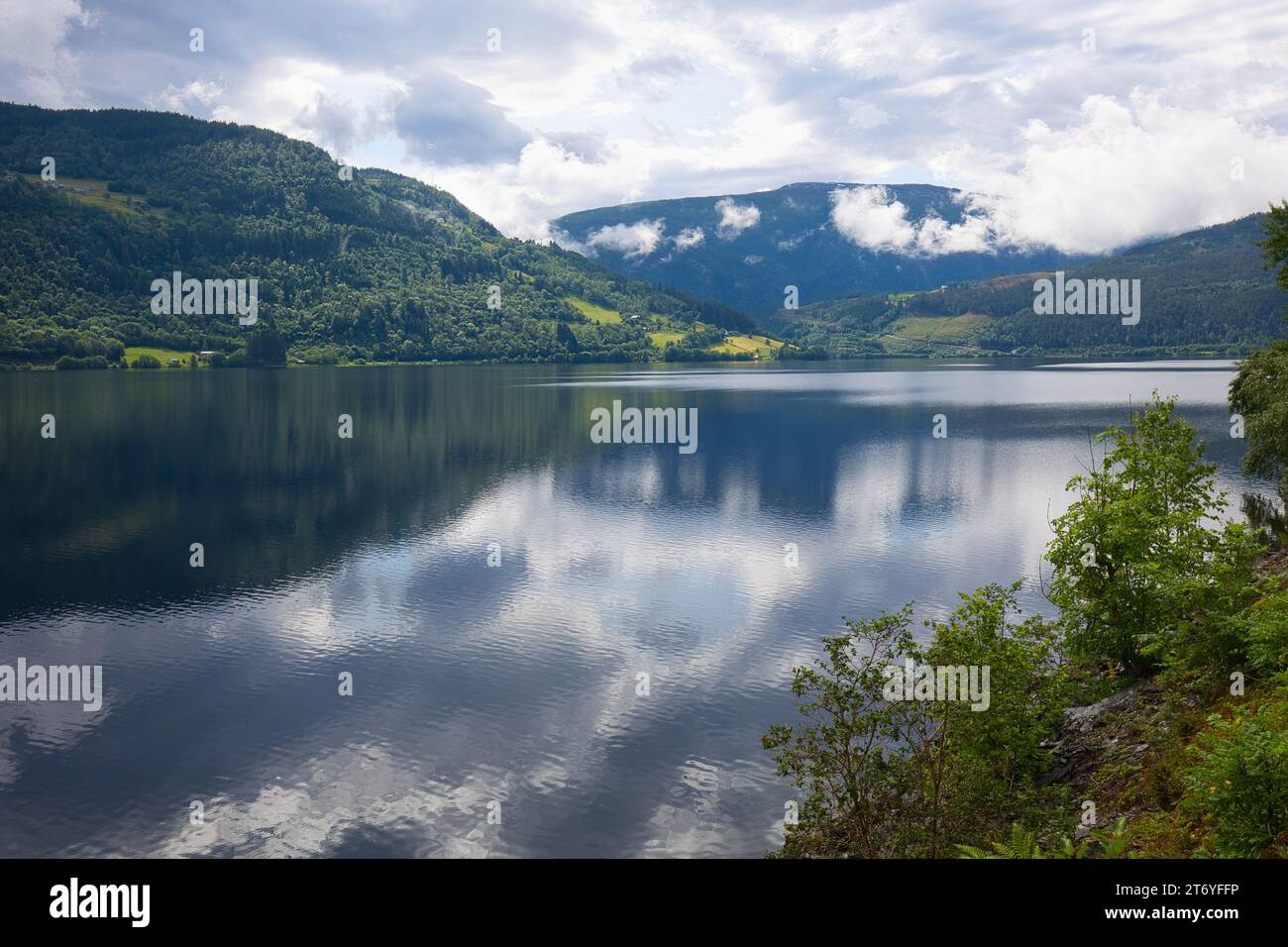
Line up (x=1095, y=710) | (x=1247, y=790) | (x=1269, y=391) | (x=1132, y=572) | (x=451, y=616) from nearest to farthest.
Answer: (x=1247, y=790), (x=1095, y=710), (x=1132, y=572), (x=451, y=616), (x=1269, y=391)

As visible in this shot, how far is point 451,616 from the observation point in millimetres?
47750

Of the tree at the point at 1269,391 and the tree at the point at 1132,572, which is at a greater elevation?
the tree at the point at 1269,391

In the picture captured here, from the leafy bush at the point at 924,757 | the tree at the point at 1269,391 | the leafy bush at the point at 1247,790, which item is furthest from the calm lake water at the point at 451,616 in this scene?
the tree at the point at 1269,391

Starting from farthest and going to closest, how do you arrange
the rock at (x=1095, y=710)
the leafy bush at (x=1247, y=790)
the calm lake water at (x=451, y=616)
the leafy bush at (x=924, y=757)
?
the rock at (x=1095, y=710)
the calm lake water at (x=451, y=616)
the leafy bush at (x=924, y=757)
the leafy bush at (x=1247, y=790)

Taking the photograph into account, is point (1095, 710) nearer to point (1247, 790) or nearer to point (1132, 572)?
point (1132, 572)

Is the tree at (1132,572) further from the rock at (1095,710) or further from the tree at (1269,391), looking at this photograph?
the tree at (1269,391)

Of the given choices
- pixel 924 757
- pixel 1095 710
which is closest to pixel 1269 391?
pixel 1095 710

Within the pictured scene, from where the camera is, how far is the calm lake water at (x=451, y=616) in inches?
1102

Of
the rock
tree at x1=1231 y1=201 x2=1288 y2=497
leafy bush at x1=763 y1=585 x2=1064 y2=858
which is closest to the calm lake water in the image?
leafy bush at x1=763 y1=585 x2=1064 y2=858

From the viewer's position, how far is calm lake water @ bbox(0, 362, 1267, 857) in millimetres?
28000

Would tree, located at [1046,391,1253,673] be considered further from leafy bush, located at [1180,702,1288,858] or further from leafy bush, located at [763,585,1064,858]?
leafy bush, located at [1180,702,1288,858]

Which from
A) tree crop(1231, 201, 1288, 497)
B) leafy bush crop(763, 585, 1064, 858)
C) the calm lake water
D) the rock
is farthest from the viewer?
tree crop(1231, 201, 1288, 497)

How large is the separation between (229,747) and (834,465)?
7354 cm
